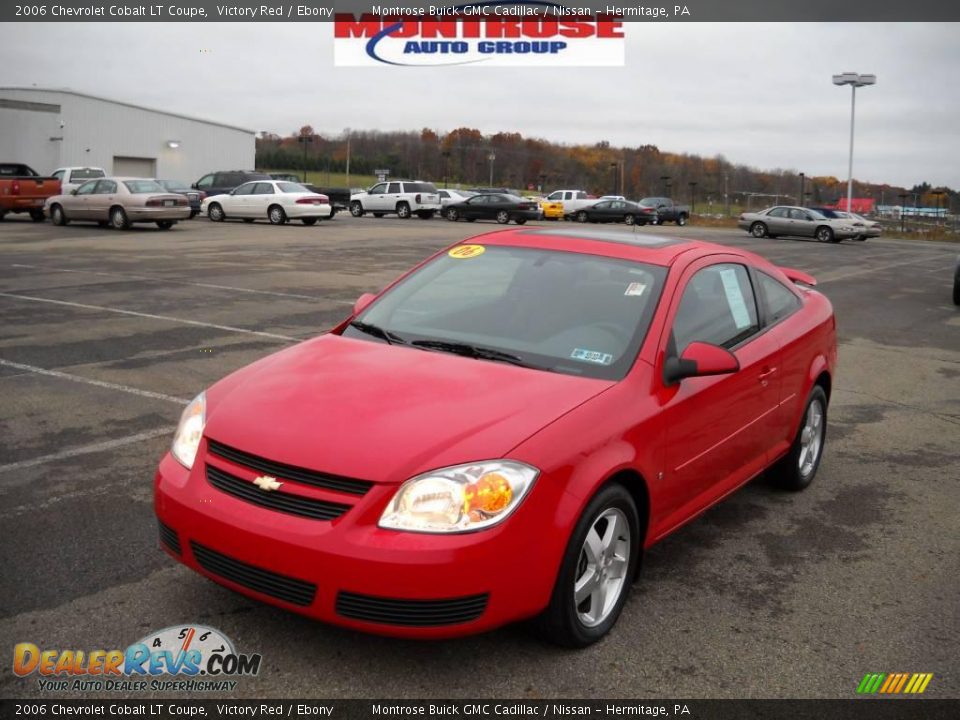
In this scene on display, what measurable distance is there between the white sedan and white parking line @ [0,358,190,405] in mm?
26006

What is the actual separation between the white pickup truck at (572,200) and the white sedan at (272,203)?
1952cm

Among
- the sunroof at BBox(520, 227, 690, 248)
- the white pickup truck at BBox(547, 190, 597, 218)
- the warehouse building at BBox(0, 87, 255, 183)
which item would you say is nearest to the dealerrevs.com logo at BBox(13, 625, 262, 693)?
the sunroof at BBox(520, 227, 690, 248)

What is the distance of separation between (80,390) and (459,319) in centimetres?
441

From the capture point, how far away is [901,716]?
3.23m

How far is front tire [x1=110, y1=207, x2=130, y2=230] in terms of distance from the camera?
28391mm

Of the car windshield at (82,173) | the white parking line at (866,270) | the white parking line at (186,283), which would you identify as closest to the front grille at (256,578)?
the white parking line at (186,283)

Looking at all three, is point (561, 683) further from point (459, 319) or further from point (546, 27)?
point (546, 27)

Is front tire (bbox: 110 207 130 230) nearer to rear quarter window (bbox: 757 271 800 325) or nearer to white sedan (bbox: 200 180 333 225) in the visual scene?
white sedan (bbox: 200 180 333 225)

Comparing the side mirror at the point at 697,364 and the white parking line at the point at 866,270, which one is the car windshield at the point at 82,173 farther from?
the side mirror at the point at 697,364

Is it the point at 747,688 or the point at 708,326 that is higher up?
the point at 708,326

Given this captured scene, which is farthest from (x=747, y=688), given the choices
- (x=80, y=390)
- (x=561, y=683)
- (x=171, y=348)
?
(x=171, y=348)

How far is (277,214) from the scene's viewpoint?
34.5 meters

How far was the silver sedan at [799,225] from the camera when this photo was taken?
3928 centimetres

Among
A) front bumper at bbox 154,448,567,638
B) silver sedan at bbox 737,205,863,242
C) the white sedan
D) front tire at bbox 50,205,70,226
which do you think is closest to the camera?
front bumper at bbox 154,448,567,638
